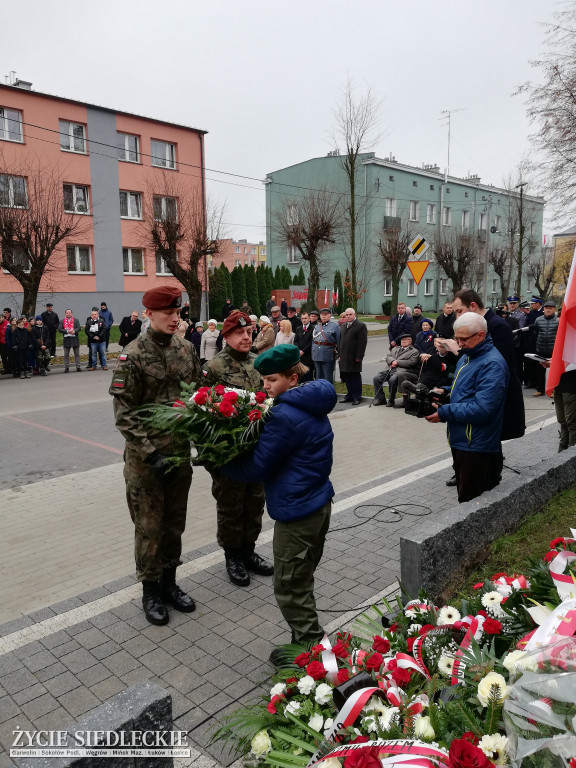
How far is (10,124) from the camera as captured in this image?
2728 cm

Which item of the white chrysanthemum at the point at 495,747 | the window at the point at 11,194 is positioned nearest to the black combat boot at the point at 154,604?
the white chrysanthemum at the point at 495,747

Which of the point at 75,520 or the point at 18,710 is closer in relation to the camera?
the point at 18,710

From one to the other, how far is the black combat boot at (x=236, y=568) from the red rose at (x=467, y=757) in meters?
2.96

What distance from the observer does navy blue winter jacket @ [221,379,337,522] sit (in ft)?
10.5

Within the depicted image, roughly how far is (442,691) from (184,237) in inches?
1081

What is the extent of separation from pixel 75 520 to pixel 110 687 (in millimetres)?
3005

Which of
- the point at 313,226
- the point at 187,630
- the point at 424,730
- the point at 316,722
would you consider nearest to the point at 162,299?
the point at 187,630

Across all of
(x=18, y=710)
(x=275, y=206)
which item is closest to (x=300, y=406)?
(x=18, y=710)

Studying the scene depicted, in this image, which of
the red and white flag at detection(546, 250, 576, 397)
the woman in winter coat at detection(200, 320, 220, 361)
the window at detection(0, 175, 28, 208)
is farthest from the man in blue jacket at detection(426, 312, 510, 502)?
the window at detection(0, 175, 28, 208)

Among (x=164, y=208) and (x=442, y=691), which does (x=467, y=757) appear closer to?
(x=442, y=691)

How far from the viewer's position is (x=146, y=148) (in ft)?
107

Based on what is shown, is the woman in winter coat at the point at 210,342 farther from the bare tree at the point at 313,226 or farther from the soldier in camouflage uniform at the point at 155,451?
the bare tree at the point at 313,226

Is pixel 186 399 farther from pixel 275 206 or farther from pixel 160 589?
pixel 275 206

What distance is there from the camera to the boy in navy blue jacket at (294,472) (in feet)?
10.5
